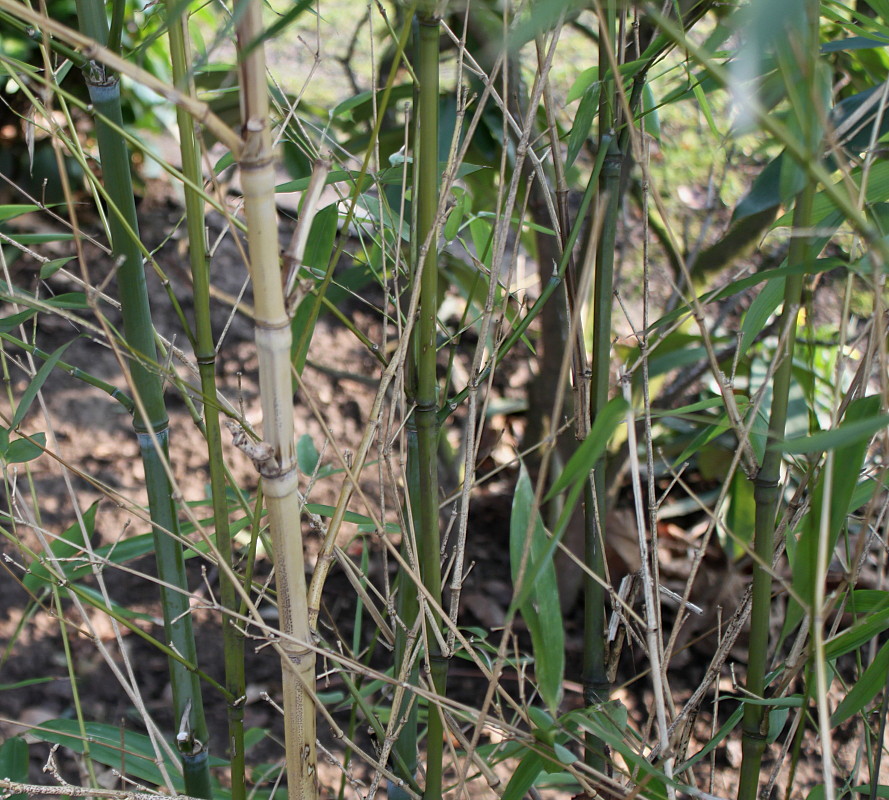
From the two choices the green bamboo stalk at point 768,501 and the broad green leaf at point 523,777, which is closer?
the green bamboo stalk at point 768,501

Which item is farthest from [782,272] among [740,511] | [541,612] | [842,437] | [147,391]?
[740,511]

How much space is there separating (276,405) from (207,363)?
218 mm

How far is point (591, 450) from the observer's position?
39 cm

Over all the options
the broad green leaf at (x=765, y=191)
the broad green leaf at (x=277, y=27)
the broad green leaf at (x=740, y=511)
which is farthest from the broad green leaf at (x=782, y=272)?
the broad green leaf at (x=740, y=511)

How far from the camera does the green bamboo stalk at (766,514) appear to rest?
0.46m

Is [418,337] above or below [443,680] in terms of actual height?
above

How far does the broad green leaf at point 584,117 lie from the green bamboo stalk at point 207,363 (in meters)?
0.27

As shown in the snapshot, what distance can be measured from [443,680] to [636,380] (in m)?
0.94

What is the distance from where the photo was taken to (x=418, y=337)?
58cm

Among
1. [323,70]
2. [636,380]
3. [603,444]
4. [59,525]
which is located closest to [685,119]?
[323,70]

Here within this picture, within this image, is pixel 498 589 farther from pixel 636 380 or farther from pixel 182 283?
pixel 182 283

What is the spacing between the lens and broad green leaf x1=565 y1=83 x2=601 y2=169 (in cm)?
60

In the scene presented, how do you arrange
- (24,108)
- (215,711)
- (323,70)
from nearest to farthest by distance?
(215,711) → (24,108) → (323,70)

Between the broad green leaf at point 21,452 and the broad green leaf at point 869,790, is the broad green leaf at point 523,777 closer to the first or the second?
the broad green leaf at point 869,790
